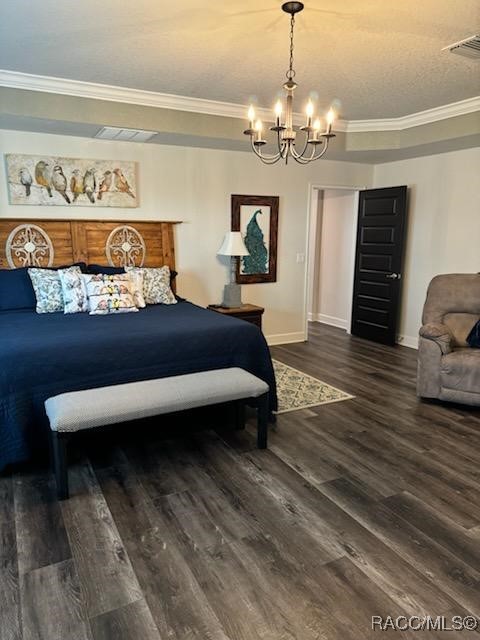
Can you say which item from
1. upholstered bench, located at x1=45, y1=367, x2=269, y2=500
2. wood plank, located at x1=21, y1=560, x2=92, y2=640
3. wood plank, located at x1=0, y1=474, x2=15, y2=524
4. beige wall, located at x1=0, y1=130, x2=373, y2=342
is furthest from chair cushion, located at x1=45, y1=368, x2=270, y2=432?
beige wall, located at x1=0, y1=130, x2=373, y2=342

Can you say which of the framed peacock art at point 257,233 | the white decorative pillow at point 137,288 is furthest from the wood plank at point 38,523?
the framed peacock art at point 257,233

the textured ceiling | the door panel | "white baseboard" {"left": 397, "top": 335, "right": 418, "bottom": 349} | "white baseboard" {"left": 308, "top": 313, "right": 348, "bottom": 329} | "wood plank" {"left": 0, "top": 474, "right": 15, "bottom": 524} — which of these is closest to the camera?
"wood plank" {"left": 0, "top": 474, "right": 15, "bottom": 524}

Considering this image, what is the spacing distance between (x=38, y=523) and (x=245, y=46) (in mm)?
3188

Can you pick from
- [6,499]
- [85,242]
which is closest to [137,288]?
[85,242]

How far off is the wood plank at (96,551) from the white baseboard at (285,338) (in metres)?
3.56

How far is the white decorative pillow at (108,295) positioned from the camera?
3.75 metres

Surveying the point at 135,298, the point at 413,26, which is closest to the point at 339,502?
the point at 135,298

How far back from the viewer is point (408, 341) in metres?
5.89

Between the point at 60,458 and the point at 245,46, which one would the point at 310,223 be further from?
→ the point at 60,458

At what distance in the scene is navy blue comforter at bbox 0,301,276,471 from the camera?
2607mm

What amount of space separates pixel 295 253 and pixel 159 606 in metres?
4.74

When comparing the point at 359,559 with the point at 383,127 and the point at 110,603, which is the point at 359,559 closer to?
the point at 110,603

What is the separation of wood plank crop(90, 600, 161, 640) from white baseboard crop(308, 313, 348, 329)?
5.54m

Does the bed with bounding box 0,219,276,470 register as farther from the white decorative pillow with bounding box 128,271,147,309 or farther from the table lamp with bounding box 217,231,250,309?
the table lamp with bounding box 217,231,250,309
